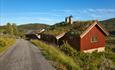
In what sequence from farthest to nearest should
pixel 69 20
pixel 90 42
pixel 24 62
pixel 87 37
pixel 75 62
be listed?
pixel 69 20, pixel 90 42, pixel 87 37, pixel 75 62, pixel 24 62

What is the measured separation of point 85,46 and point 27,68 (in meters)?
19.2

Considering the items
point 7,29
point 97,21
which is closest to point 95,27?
point 97,21

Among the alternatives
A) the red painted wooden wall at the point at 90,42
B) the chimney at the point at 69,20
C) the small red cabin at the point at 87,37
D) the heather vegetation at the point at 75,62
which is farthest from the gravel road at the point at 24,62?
the chimney at the point at 69,20

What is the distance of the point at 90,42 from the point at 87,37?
1.20 m

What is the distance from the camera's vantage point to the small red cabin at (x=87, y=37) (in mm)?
30594

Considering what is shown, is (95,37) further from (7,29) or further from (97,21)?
(7,29)

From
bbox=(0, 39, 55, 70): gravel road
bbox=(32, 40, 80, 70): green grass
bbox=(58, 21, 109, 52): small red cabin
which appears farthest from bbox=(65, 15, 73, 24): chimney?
bbox=(0, 39, 55, 70): gravel road

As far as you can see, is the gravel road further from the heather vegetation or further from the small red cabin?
the small red cabin

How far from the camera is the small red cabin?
30594 millimetres

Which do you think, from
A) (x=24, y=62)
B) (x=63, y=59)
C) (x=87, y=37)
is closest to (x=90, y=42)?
(x=87, y=37)

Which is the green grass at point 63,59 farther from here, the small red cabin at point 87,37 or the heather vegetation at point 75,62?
the small red cabin at point 87,37

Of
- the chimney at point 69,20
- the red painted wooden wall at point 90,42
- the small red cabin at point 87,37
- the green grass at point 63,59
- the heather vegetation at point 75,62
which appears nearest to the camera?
the green grass at point 63,59

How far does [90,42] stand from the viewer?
32.1m

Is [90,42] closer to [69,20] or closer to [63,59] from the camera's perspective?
[69,20]
